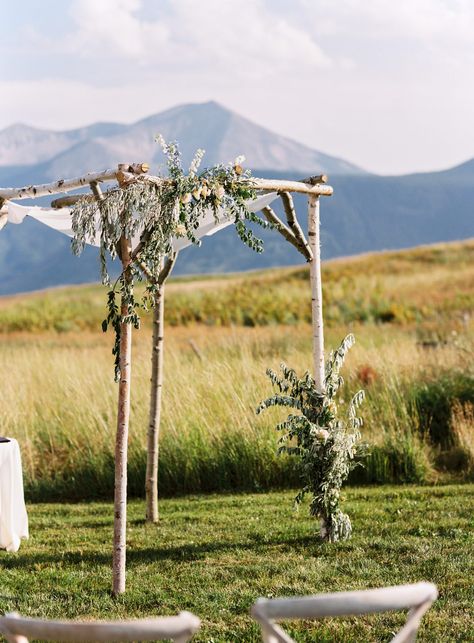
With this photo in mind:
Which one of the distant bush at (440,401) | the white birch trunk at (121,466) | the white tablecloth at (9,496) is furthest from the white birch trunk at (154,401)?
the distant bush at (440,401)

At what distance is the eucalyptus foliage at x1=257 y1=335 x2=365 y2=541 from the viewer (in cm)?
704

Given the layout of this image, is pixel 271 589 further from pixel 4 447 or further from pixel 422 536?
pixel 4 447

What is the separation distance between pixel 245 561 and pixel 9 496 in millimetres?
1984

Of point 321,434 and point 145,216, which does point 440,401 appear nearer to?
point 321,434

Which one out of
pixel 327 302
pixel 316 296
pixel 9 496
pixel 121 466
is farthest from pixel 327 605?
pixel 327 302

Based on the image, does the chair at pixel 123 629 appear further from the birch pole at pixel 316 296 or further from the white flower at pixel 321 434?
the birch pole at pixel 316 296

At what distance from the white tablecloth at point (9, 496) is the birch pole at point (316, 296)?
95.2 inches

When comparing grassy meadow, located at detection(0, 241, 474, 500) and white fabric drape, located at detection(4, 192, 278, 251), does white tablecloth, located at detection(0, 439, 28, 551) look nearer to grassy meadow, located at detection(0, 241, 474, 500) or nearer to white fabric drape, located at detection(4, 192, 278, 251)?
white fabric drape, located at detection(4, 192, 278, 251)

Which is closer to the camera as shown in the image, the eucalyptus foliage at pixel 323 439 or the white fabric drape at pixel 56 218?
the eucalyptus foliage at pixel 323 439

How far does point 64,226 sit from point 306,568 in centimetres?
378

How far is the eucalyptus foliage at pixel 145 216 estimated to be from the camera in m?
5.84

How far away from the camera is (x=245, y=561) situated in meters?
6.80

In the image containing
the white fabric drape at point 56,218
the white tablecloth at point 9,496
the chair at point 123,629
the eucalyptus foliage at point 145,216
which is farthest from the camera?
the white fabric drape at point 56,218

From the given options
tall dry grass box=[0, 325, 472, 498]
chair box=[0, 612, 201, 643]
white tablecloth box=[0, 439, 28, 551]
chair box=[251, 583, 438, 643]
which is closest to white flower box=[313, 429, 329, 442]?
white tablecloth box=[0, 439, 28, 551]
